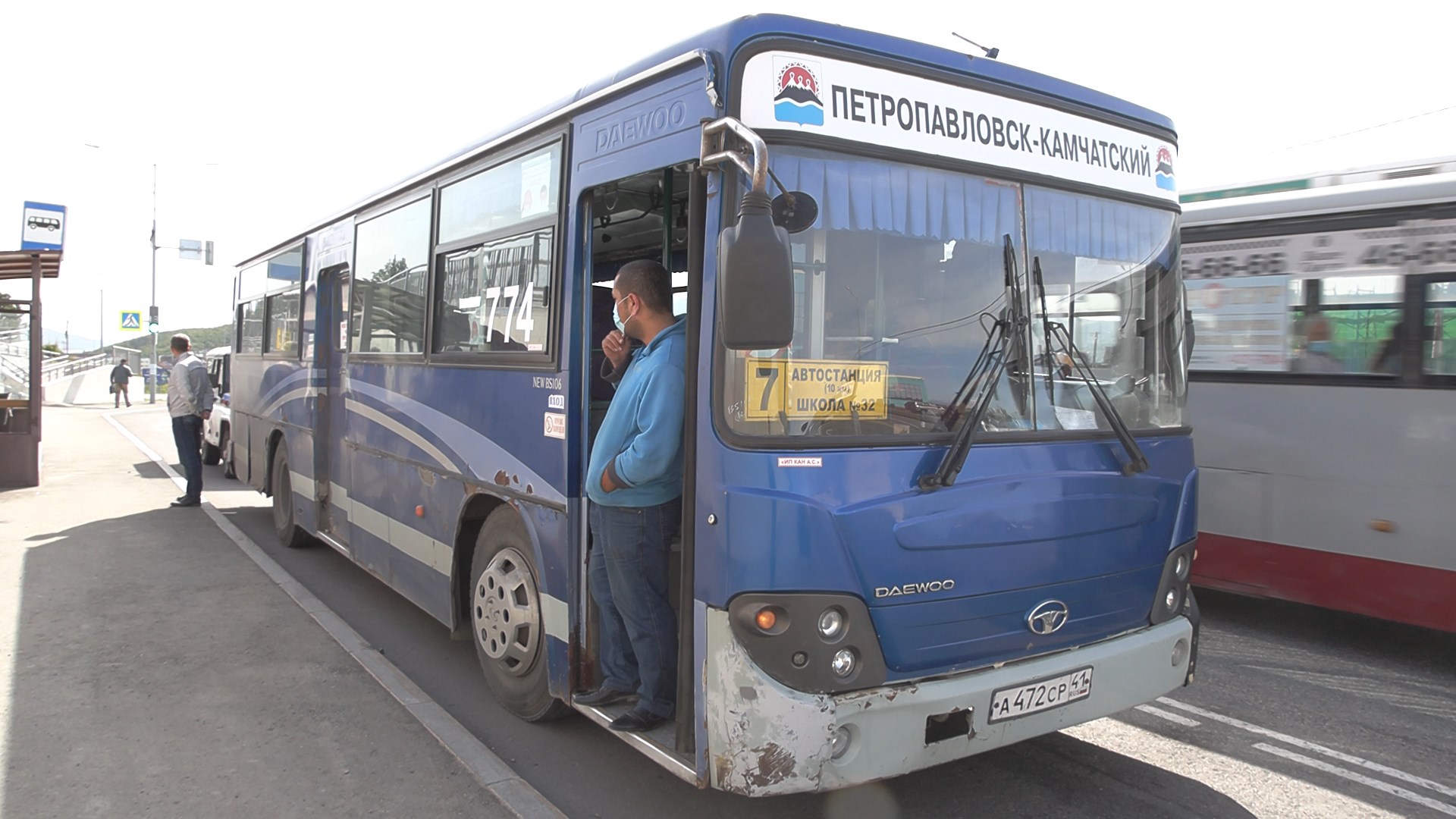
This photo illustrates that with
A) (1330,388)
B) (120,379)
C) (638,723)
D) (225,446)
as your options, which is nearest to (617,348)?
(638,723)

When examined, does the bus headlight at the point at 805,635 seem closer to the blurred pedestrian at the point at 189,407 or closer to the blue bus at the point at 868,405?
the blue bus at the point at 868,405

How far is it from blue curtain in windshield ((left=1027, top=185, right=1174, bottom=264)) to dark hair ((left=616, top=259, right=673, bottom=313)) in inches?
58.8

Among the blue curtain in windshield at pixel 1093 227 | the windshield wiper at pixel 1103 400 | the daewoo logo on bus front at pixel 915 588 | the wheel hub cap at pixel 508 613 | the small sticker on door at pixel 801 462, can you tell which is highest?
the blue curtain in windshield at pixel 1093 227

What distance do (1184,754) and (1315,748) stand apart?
0.70 m

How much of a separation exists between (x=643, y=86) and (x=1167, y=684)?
128 inches

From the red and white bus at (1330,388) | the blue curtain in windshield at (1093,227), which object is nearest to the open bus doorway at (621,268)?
the blue curtain in windshield at (1093,227)

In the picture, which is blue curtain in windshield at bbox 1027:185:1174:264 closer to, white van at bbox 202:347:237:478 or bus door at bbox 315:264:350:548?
bus door at bbox 315:264:350:548

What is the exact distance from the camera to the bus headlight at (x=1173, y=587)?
419cm

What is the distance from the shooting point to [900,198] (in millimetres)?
3631

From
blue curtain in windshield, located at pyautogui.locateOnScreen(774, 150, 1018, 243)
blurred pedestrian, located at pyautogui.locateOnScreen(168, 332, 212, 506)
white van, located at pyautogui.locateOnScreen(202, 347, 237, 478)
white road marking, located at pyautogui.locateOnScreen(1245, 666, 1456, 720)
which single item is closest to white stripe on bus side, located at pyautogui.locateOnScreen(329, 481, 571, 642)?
blue curtain in windshield, located at pyautogui.locateOnScreen(774, 150, 1018, 243)

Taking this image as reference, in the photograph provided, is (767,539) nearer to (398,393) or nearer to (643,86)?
(643,86)

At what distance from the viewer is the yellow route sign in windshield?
3396 mm

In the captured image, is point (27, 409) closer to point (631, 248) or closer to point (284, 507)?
point (284, 507)

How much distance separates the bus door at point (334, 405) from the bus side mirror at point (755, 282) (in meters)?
5.26
